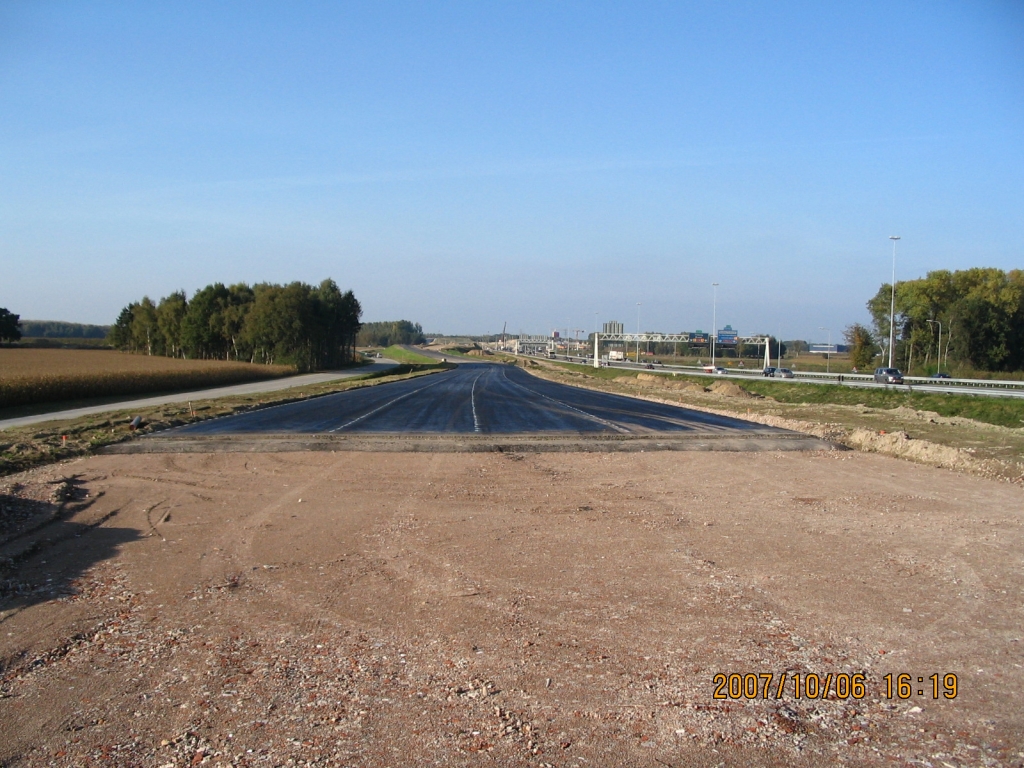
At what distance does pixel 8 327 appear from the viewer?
107 meters

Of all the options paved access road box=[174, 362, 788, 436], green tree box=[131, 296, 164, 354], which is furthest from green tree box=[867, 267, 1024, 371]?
green tree box=[131, 296, 164, 354]

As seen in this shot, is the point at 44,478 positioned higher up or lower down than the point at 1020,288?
lower down

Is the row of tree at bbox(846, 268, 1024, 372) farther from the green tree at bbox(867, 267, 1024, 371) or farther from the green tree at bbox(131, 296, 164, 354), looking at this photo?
the green tree at bbox(131, 296, 164, 354)

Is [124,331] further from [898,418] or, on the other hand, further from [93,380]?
[898,418]

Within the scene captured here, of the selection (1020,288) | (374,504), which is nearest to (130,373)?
(374,504)

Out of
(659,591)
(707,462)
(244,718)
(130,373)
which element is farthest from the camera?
(130,373)

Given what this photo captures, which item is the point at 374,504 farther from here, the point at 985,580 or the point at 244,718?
the point at 985,580

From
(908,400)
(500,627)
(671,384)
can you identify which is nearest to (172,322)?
(671,384)

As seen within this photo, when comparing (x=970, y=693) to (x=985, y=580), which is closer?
(x=970, y=693)

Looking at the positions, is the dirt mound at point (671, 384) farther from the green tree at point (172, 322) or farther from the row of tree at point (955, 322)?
the green tree at point (172, 322)

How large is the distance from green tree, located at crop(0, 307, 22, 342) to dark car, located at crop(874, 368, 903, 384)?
364 feet

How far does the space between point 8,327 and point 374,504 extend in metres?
117

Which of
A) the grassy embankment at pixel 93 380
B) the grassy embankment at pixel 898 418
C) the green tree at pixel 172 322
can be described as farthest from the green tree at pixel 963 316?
the green tree at pixel 172 322

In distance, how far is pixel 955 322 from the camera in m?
72.6
